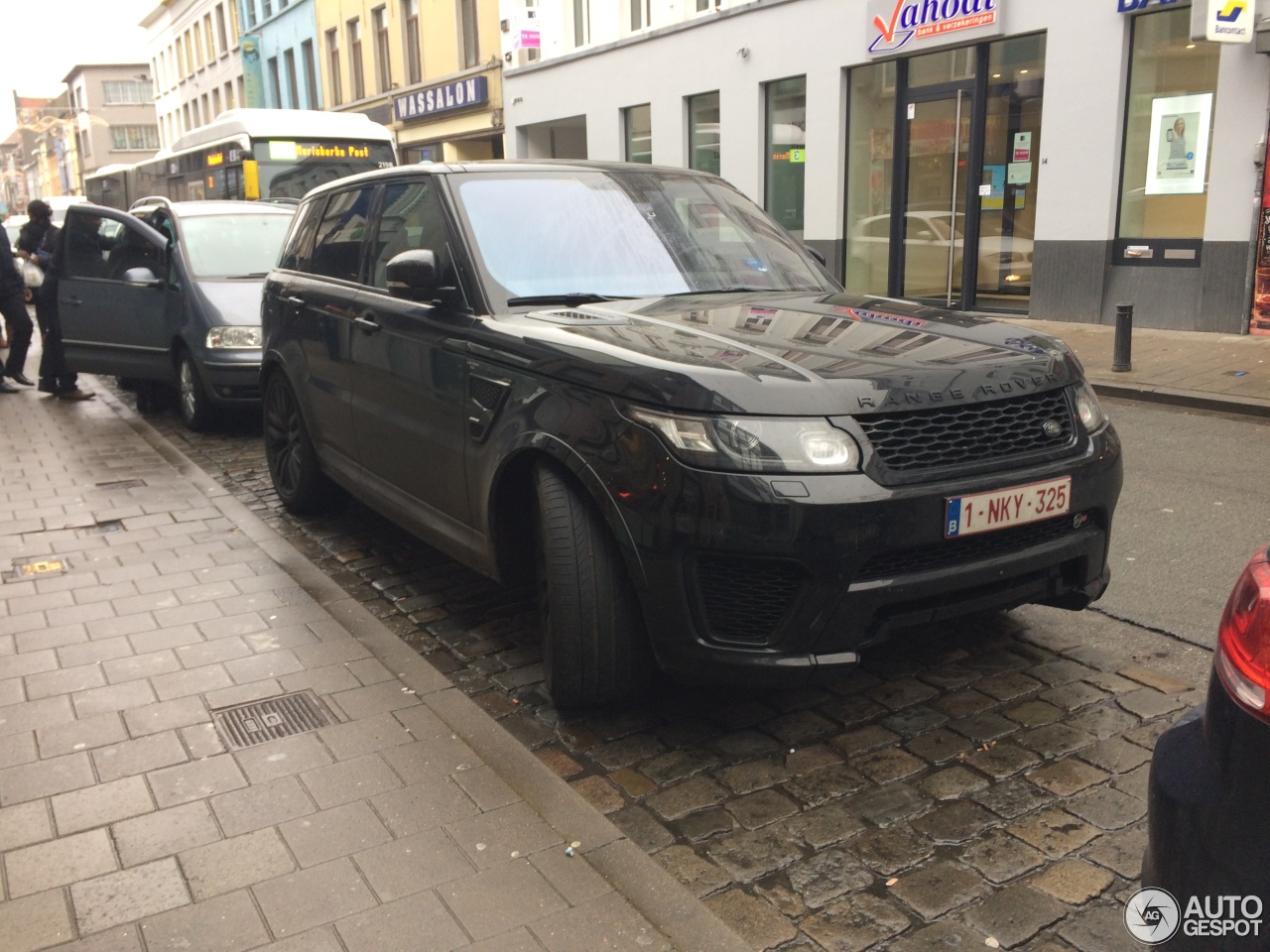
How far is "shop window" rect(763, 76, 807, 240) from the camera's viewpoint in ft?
59.1

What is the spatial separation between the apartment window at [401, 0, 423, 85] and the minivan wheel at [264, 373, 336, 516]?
25.2 metres

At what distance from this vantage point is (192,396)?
906 cm

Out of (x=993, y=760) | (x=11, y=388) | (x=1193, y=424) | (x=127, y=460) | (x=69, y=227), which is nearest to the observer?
(x=993, y=760)

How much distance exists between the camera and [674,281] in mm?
4398

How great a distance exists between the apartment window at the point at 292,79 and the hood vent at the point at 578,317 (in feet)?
125

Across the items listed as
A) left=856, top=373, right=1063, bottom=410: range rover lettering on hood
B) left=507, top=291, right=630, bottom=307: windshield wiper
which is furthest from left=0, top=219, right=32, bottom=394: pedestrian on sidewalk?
left=856, top=373, right=1063, bottom=410: range rover lettering on hood

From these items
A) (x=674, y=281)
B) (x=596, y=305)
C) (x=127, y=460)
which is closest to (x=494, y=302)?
(x=596, y=305)

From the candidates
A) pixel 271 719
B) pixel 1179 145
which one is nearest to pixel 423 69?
pixel 1179 145

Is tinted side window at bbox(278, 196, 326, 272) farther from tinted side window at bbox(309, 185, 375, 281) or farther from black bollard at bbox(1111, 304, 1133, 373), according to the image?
black bollard at bbox(1111, 304, 1133, 373)

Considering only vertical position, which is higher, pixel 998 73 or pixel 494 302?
pixel 998 73

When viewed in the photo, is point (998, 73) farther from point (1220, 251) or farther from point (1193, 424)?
point (1193, 424)

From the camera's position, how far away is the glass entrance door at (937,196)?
15.2 metres

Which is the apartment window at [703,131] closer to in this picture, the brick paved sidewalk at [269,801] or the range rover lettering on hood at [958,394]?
the brick paved sidewalk at [269,801]

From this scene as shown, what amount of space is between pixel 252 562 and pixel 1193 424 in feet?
22.4
